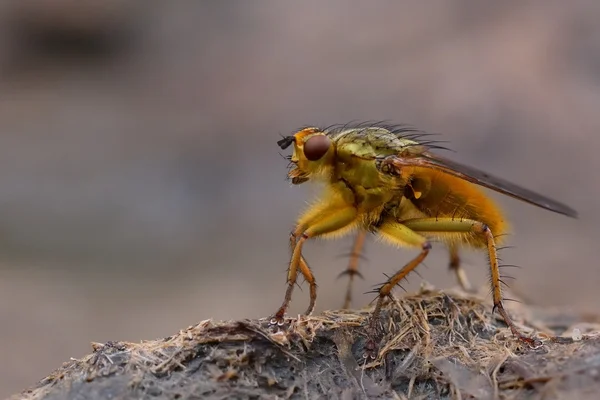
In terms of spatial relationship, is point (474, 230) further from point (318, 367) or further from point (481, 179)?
point (318, 367)

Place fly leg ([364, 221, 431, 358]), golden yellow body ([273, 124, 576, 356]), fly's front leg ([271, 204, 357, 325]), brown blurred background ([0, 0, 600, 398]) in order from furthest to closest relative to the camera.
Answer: brown blurred background ([0, 0, 600, 398]), golden yellow body ([273, 124, 576, 356]), fly's front leg ([271, 204, 357, 325]), fly leg ([364, 221, 431, 358])

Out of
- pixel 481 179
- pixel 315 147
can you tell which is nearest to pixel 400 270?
pixel 481 179

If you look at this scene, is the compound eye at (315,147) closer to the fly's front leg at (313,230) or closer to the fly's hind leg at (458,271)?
the fly's front leg at (313,230)

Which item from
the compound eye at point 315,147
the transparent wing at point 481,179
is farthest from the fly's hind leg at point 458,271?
the compound eye at point 315,147

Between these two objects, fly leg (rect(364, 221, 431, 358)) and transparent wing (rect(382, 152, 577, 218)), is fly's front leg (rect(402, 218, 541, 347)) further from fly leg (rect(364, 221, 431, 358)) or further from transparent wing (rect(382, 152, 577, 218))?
transparent wing (rect(382, 152, 577, 218))

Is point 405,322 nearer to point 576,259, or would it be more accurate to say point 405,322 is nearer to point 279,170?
point 576,259

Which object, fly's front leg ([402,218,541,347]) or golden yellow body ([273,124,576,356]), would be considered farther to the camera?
golden yellow body ([273,124,576,356])

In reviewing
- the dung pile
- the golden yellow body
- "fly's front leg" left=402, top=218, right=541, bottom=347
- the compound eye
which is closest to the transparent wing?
the golden yellow body
